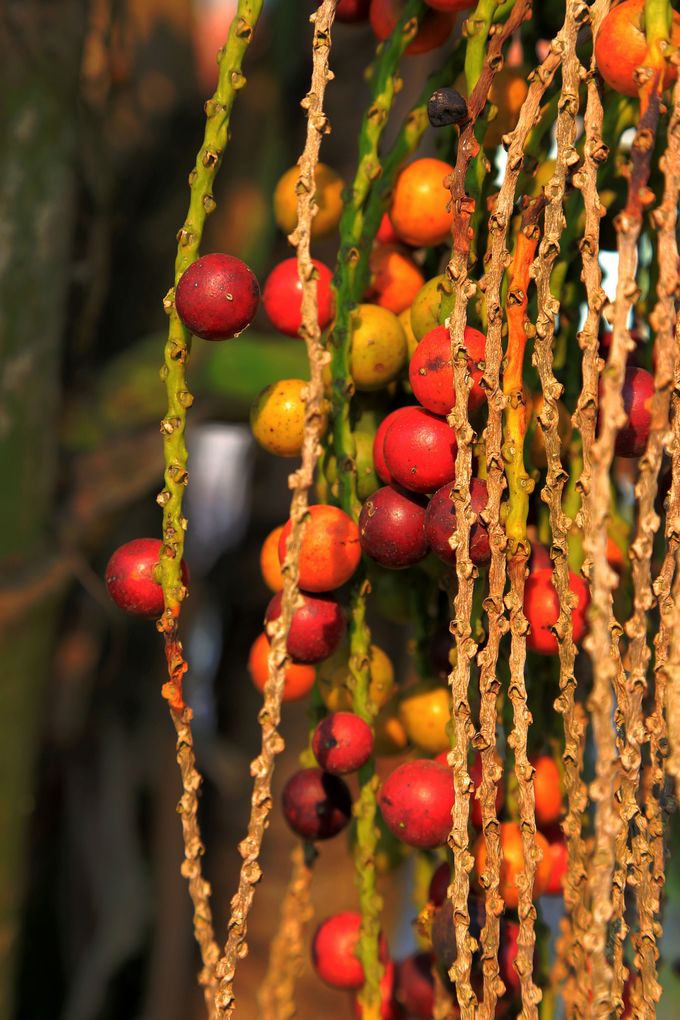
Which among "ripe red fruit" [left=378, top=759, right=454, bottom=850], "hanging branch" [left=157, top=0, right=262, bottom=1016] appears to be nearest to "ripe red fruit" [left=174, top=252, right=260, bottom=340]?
"hanging branch" [left=157, top=0, right=262, bottom=1016]

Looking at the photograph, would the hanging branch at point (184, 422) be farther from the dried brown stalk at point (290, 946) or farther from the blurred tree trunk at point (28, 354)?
the blurred tree trunk at point (28, 354)

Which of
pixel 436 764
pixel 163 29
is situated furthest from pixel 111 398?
pixel 436 764

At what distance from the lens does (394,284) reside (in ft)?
1.95

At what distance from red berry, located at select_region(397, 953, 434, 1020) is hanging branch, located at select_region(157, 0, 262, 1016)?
155mm

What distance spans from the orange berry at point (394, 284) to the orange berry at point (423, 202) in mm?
22

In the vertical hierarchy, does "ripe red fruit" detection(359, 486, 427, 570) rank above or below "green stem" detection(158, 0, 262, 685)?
below

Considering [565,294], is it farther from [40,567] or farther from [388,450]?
[40,567]

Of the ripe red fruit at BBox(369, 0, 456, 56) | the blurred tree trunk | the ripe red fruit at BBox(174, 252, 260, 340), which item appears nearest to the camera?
the ripe red fruit at BBox(174, 252, 260, 340)

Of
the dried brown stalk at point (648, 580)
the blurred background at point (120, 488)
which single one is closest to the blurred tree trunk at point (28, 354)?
the blurred background at point (120, 488)

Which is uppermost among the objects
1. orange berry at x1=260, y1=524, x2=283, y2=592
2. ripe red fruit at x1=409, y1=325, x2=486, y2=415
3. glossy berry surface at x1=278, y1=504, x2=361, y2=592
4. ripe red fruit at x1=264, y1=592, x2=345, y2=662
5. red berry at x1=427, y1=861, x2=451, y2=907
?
ripe red fruit at x1=409, y1=325, x2=486, y2=415

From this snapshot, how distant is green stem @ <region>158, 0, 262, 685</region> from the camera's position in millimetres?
472

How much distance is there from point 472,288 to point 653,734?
Result: 0.21 meters

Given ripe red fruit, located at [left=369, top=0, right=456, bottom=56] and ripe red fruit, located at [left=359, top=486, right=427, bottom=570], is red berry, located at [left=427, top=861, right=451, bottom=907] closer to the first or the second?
ripe red fruit, located at [left=359, top=486, right=427, bottom=570]

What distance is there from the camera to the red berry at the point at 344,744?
52 centimetres
